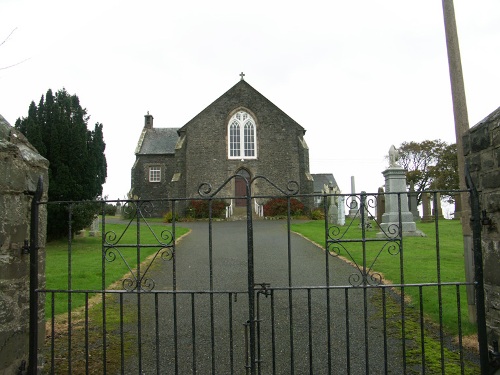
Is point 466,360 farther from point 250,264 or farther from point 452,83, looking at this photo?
point 452,83

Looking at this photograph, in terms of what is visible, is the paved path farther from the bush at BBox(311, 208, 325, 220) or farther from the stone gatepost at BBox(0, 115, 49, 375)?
the bush at BBox(311, 208, 325, 220)

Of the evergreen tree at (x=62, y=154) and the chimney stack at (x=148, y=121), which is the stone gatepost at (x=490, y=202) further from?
the chimney stack at (x=148, y=121)

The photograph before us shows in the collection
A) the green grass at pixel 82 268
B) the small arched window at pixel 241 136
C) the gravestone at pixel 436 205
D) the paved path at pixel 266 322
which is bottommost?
the paved path at pixel 266 322

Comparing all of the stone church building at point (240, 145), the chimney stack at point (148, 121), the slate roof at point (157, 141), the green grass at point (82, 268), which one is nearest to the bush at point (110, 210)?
the slate roof at point (157, 141)

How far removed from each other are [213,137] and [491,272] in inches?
1126

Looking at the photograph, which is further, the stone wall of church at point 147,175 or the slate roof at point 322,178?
the slate roof at point 322,178

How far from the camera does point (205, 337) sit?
20.6ft

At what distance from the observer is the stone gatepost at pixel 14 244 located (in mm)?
4184

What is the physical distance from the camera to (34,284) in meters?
4.44

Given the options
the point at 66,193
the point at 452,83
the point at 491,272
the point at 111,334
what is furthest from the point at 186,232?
the point at 491,272

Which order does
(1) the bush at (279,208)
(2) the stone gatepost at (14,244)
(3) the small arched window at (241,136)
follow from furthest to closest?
(3) the small arched window at (241,136), (1) the bush at (279,208), (2) the stone gatepost at (14,244)

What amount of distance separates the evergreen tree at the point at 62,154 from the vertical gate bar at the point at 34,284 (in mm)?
11489

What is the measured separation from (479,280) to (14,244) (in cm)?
465

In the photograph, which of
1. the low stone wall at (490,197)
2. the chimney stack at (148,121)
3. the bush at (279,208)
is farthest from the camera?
A: the chimney stack at (148,121)
